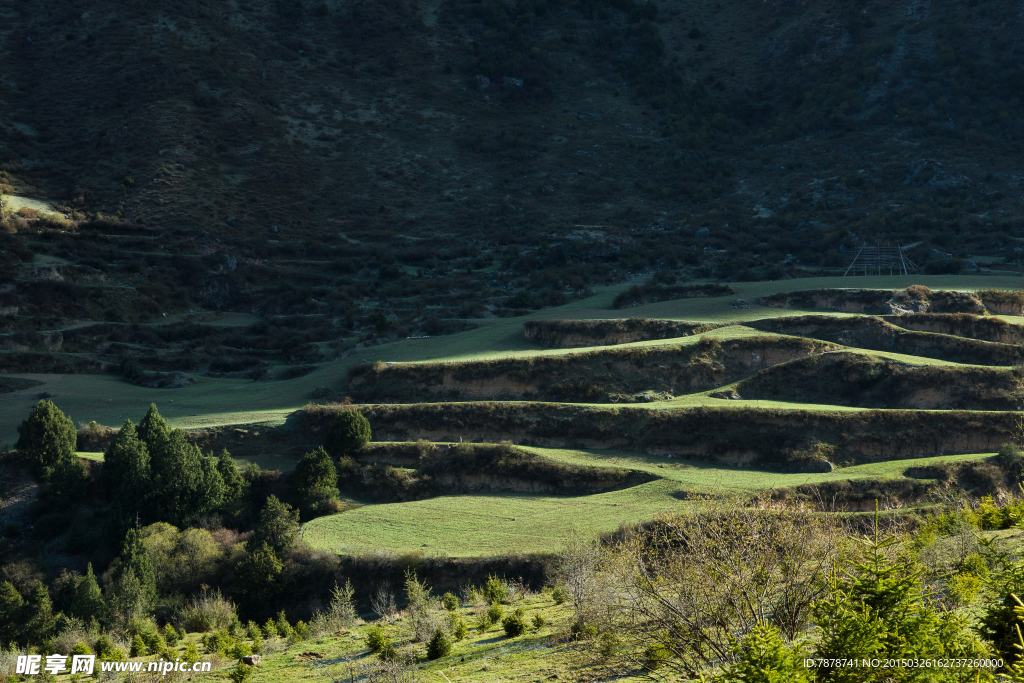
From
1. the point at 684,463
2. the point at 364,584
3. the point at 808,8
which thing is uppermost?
the point at 808,8

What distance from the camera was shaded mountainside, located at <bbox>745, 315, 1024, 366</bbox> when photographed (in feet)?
104

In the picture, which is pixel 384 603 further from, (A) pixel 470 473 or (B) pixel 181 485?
(B) pixel 181 485

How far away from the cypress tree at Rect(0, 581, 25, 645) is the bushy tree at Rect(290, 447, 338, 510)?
813 cm

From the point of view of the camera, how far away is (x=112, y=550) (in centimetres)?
2461

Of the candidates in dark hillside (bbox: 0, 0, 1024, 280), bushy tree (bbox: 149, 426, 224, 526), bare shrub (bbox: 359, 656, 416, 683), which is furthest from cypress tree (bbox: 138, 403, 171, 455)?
dark hillside (bbox: 0, 0, 1024, 280)

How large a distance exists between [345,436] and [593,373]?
34.0ft

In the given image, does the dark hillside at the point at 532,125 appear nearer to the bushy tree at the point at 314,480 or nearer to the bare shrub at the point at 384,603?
the bushy tree at the point at 314,480

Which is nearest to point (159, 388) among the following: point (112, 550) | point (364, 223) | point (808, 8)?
point (112, 550)

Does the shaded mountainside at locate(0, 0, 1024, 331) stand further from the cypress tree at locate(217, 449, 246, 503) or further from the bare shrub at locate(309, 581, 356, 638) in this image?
the bare shrub at locate(309, 581, 356, 638)

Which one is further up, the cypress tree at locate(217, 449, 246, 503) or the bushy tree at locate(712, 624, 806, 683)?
the bushy tree at locate(712, 624, 806, 683)

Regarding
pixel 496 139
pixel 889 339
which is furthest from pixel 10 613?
pixel 496 139

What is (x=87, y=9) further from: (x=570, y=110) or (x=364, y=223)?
(x=570, y=110)

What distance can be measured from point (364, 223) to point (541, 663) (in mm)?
60444

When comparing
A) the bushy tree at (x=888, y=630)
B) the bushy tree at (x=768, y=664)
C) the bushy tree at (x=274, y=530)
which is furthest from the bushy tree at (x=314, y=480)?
the bushy tree at (x=768, y=664)
